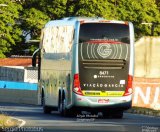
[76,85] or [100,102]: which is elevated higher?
[76,85]

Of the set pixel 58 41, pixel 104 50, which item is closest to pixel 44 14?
pixel 58 41

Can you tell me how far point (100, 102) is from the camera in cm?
3344

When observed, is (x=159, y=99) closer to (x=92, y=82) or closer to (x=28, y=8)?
(x=92, y=82)

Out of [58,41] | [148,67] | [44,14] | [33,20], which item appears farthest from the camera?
[44,14]

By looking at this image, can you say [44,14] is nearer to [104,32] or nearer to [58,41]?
[58,41]

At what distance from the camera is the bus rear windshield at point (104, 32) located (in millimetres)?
32969

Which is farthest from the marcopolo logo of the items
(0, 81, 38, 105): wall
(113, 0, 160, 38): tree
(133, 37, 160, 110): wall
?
(113, 0, 160, 38): tree

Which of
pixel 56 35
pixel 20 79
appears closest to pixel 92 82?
pixel 56 35

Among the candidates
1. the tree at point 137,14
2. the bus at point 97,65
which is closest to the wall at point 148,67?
the bus at point 97,65

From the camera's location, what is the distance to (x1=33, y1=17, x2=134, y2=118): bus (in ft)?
108

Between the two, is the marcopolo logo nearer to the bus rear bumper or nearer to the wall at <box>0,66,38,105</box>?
the bus rear bumper

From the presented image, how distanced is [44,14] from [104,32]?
7072 cm

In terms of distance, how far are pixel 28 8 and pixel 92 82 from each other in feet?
242

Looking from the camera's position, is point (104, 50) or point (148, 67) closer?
point (104, 50)
